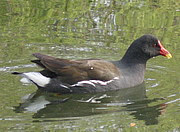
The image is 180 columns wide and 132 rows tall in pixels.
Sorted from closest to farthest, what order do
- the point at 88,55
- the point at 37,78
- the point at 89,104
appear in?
the point at 89,104 < the point at 37,78 < the point at 88,55

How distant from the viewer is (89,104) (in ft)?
26.0

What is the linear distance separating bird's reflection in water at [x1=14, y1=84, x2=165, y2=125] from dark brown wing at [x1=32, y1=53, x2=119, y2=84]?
0.28 metres

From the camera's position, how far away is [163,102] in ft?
26.1

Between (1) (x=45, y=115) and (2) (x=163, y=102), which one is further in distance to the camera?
(2) (x=163, y=102)

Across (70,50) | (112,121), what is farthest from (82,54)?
(112,121)

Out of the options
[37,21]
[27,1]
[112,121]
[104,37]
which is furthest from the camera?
[27,1]

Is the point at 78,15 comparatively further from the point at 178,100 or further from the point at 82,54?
the point at 178,100

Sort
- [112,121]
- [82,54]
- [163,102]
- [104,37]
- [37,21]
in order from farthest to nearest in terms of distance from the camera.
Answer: [37,21]
[104,37]
[82,54]
[163,102]
[112,121]

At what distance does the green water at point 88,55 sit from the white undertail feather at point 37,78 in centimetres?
20

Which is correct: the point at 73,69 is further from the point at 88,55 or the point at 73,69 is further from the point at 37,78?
the point at 88,55

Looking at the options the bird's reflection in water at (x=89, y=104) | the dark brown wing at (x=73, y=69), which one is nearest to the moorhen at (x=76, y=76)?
the dark brown wing at (x=73, y=69)

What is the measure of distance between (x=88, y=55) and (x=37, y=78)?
6.03 ft

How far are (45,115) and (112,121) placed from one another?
995mm

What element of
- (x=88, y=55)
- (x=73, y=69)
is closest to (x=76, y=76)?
(x=73, y=69)
